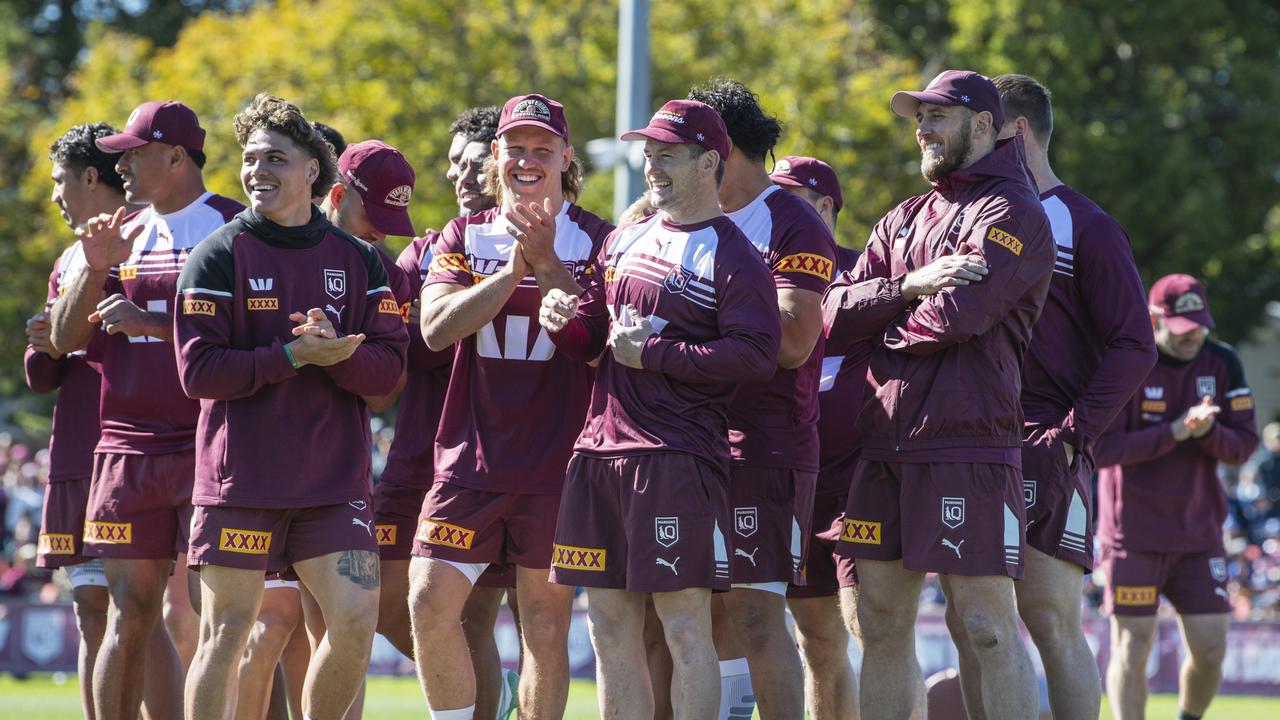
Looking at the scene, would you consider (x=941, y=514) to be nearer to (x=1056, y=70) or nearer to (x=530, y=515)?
(x=530, y=515)

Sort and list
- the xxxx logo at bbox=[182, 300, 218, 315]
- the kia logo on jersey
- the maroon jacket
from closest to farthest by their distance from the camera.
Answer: the maroon jacket
the xxxx logo at bbox=[182, 300, 218, 315]
the kia logo on jersey

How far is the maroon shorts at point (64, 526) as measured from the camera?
8328 mm

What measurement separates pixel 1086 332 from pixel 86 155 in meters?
5.08

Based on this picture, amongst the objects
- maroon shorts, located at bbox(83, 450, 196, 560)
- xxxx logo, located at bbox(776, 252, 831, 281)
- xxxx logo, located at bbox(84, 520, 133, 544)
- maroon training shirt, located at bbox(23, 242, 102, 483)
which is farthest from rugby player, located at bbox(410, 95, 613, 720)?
maroon training shirt, located at bbox(23, 242, 102, 483)

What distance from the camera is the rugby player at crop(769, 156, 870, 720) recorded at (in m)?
7.67

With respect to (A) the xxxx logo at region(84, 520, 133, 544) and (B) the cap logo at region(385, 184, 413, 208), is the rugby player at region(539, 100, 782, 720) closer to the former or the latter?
(B) the cap logo at region(385, 184, 413, 208)

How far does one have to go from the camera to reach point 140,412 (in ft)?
25.7

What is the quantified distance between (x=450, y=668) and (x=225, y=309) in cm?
180

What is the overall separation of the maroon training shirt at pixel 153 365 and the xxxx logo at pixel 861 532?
3.08m

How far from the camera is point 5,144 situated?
115 ft

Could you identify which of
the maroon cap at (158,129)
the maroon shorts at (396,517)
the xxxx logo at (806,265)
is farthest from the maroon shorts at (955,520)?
the maroon cap at (158,129)

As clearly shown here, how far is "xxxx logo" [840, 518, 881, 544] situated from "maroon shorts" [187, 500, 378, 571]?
194cm

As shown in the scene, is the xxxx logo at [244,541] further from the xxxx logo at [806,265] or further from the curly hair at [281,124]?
the xxxx logo at [806,265]

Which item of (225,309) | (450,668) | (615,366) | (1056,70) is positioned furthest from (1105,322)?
(1056,70)
